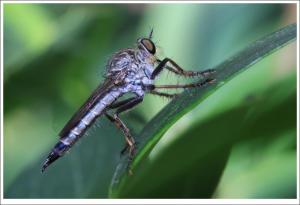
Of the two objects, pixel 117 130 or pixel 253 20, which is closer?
pixel 117 130

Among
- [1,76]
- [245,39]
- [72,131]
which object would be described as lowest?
[245,39]

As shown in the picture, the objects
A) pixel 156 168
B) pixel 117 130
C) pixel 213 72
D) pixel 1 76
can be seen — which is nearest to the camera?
pixel 156 168

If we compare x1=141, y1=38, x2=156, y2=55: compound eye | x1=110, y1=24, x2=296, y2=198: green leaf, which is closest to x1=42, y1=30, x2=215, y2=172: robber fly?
x1=141, y1=38, x2=156, y2=55: compound eye

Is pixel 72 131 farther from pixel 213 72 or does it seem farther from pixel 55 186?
pixel 213 72

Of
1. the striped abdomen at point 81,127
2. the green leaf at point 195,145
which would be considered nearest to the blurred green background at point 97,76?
the striped abdomen at point 81,127

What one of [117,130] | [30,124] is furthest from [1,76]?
[117,130]

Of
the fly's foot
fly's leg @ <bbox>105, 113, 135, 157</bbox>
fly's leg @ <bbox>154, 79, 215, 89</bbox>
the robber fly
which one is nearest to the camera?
the fly's foot

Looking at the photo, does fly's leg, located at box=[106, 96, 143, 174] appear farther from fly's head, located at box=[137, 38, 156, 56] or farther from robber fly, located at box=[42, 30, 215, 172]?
fly's head, located at box=[137, 38, 156, 56]
